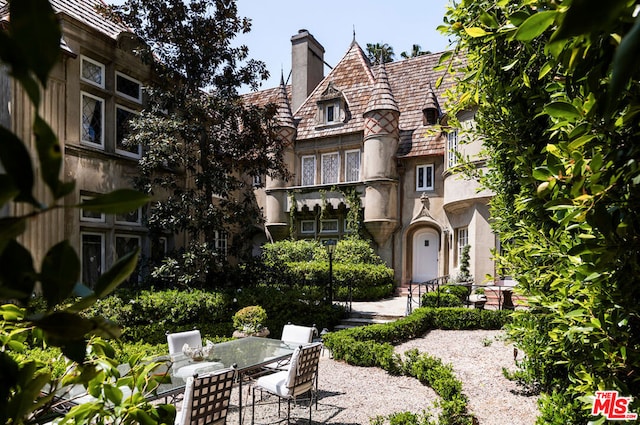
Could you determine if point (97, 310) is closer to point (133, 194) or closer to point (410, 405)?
point (410, 405)

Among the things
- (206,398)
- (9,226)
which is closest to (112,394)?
(9,226)

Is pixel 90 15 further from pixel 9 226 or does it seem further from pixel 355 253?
pixel 355 253

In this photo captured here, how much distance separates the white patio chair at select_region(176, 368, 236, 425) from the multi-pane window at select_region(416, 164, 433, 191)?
15742mm

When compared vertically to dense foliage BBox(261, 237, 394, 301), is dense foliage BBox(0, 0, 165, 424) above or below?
above

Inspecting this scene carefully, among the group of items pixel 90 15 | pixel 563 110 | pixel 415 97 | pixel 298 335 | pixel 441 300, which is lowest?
pixel 441 300

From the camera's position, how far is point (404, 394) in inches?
279

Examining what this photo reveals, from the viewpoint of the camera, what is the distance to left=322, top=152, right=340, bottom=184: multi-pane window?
831 inches

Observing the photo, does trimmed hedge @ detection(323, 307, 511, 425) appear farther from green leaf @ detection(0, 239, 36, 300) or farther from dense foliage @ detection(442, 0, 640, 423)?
green leaf @ detection(0, 239, 36, 300)

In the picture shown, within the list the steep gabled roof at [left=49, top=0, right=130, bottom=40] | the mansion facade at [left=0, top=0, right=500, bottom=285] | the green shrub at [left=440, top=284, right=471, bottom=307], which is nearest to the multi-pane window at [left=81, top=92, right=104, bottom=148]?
the mansion facade at [left=0, top=0, right=500, bottom=285]

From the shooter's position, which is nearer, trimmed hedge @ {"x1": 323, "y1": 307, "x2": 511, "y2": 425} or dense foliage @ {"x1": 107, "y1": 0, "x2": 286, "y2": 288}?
trimmed hedge @ {"x1": 323, "y1": 307, "x2": 511, "y2": 425}

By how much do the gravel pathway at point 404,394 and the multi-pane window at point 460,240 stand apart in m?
8.24

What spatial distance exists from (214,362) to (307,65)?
20.0m

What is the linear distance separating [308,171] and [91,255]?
12.8 meters

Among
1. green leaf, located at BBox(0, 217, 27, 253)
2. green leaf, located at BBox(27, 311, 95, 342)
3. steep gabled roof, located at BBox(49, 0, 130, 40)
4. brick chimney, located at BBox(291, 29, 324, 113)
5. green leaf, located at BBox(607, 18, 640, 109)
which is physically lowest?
green leaf, located at BBox(27, 311, 95, 342)
